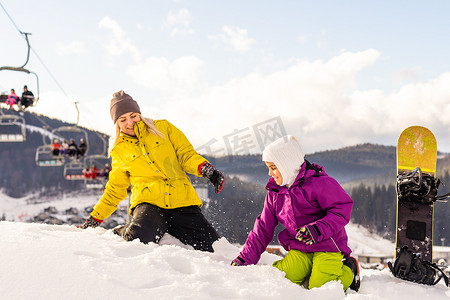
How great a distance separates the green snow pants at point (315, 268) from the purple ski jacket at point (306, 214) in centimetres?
5

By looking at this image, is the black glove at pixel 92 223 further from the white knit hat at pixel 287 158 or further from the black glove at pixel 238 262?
the white knit hat at pixel 287 158

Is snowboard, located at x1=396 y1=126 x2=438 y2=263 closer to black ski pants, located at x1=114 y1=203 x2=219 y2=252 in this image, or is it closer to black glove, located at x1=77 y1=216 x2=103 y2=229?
black ski pants, located at x1=114 y1=203 x2=219 y2=252

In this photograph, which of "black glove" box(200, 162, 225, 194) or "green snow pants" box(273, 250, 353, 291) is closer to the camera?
"green snow pants" box(273, 250, 353, 291)

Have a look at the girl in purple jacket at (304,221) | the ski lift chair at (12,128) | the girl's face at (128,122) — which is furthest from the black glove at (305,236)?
the ski lift chair at (12,128)

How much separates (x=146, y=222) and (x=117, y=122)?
39.6 inches

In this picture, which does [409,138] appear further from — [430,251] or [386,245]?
[386,245]

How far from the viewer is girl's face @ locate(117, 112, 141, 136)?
3748 mm

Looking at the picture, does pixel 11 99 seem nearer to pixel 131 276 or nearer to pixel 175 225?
pixel 175 225

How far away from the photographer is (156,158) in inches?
144

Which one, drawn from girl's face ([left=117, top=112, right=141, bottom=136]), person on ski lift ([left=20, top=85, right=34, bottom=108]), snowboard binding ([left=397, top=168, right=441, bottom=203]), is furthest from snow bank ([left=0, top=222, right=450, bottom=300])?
person on ski lift ([left=20, top=85, right=34, bottom=108])

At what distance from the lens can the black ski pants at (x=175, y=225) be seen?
11.3 ft

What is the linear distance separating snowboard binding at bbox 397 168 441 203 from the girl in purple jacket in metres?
0.94

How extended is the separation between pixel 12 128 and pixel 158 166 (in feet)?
27.6

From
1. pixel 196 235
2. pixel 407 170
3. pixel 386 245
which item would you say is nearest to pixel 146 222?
pixel 196 235
